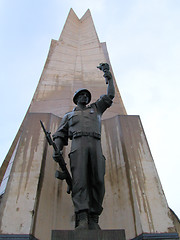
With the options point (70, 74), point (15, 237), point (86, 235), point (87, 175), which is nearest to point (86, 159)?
point (87, 175)

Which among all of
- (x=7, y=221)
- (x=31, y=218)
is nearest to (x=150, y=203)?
(x=31, y=218)

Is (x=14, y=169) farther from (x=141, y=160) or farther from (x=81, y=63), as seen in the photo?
(x=81, y=63)

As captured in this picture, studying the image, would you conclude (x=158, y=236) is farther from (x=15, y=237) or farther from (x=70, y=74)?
(x=70, y=74)

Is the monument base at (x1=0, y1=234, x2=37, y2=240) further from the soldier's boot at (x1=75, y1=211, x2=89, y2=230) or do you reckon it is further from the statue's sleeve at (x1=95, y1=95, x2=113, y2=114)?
the statue's sleeve at (x1=95, y1=95, x2=113, y2=114)

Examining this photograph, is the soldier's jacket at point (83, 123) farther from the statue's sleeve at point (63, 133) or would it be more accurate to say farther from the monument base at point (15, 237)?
the monument base at point (15, 237)

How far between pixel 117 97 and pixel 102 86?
0.79m

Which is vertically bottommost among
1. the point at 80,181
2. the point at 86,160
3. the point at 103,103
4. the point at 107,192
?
the point at 80,181

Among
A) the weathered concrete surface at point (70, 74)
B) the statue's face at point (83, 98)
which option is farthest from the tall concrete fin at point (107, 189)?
the weathered concrete surface at point (70, 74)

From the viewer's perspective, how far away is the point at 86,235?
372 centimetres

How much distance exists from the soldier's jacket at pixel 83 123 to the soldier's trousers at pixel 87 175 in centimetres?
16

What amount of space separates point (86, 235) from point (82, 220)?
0.38 m

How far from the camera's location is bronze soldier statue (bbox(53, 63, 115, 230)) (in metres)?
4.30

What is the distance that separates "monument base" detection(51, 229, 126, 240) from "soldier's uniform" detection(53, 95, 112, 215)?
0.49 meters

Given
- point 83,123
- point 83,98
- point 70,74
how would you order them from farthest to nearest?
point 70,74, point 83,98, point 83,123
